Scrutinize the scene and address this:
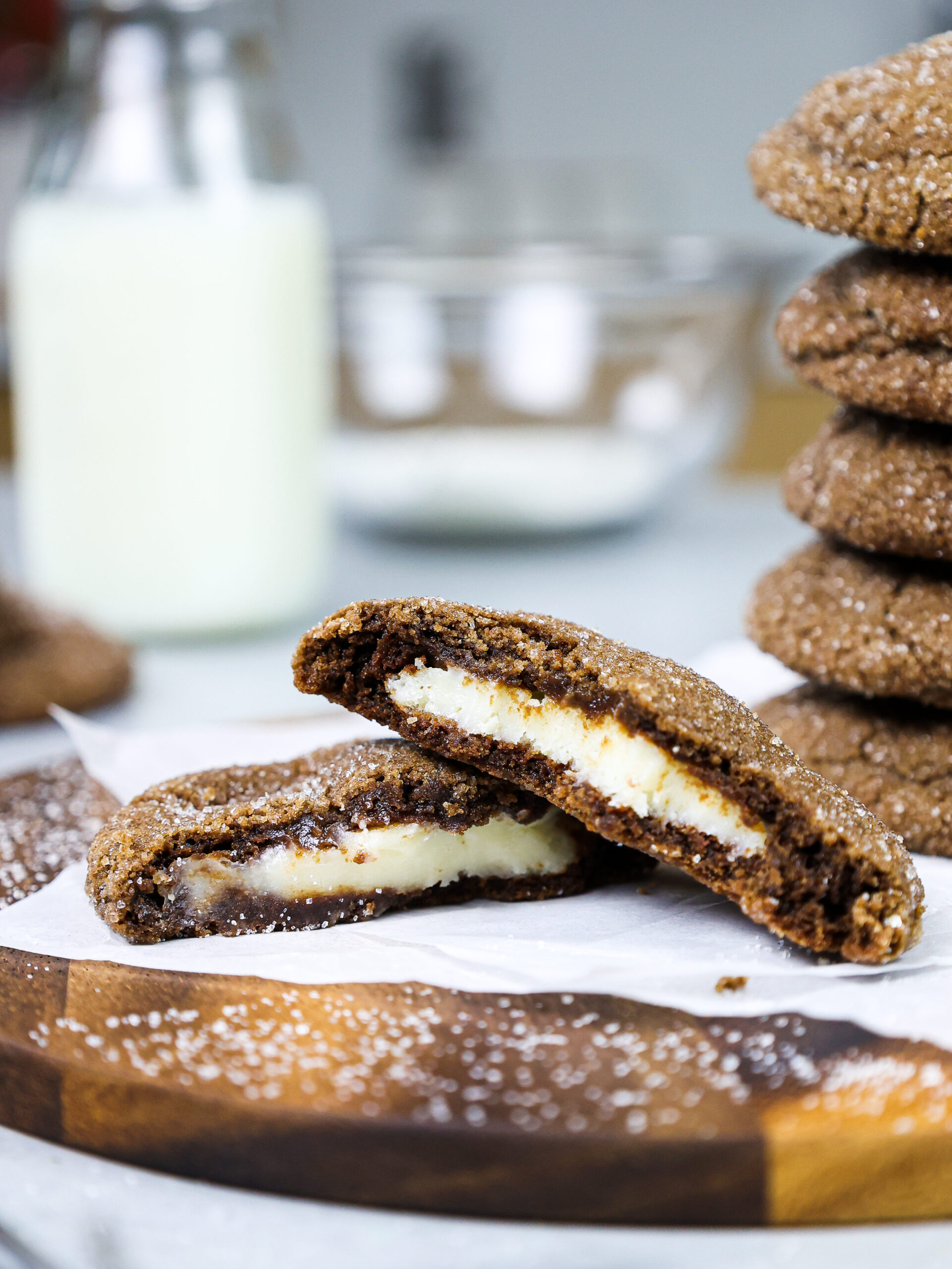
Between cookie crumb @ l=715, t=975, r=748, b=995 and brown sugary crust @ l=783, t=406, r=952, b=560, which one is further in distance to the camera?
brown sugary crust @ l=783, t=406, r=952, b=560

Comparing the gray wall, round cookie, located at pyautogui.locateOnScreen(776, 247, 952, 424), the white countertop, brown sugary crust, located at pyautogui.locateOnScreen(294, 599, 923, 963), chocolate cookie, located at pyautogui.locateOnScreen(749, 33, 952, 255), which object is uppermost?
the gray wall

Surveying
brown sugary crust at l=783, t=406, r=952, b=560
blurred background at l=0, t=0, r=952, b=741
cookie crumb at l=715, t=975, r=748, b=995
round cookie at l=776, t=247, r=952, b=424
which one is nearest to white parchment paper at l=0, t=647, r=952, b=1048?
cookie crumb at l=715, t=975, r=748, b=995

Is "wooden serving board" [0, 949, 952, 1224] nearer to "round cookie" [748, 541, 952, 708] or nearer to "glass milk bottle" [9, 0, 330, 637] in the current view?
"round cookie" [748, 541, 952, 708]

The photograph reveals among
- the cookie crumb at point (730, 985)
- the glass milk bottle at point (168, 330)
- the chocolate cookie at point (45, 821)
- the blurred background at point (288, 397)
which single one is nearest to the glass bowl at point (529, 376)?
the blurred background at point (288, 397)

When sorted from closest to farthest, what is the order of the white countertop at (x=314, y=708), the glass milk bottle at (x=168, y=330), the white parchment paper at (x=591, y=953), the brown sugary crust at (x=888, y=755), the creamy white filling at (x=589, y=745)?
the white countertop at (x=314, y=708) < the white parchment paper at (x=591, y=953) < the creamy white filling at (x=589, y=745) < the brown sugary crust at (x=888, y=755) < the glass milk bottle at (x=168, y=330)

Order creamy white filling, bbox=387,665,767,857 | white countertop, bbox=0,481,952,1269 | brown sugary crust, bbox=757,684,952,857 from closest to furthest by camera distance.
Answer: white countertop, bbox=0,481,952,1269
creamy white filling, bbox=387,665,767,857
brown sugary crust, bbox=757,684,952,857

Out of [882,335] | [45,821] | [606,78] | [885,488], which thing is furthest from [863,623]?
[606,78]

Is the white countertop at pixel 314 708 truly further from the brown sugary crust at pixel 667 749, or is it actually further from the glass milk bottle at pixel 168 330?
the brown sugary crust at pixel 667 749
